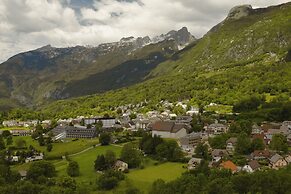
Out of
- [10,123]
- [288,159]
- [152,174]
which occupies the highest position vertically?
[10,123]

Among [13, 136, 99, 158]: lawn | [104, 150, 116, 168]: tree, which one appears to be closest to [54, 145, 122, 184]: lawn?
[104, 150, 116, 168]: tree

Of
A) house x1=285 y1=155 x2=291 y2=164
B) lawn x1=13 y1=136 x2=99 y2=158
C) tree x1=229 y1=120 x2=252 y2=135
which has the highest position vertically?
tree x1=229 y1=120 x2=252 y2=135

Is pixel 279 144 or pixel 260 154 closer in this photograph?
pixel 260 154

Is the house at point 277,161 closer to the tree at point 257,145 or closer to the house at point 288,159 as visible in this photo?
the house at point 288,159

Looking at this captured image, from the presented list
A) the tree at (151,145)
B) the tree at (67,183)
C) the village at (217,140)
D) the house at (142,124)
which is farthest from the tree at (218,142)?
the house at (142,124)

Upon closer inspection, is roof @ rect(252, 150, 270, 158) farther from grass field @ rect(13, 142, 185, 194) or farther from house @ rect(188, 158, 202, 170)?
grass field @ rect(13, 142, 185, 194)

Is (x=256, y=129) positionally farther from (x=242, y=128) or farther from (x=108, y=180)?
(x=108, y=180)

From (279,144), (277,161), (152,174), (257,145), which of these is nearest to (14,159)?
(152,174)

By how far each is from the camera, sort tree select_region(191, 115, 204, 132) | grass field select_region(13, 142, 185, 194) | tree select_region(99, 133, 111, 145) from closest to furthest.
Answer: grass field select_region(13, 142, 185, 194), tree select_region(99, 133, 111, 145), tree select_region(191, 115, 204, 132)
